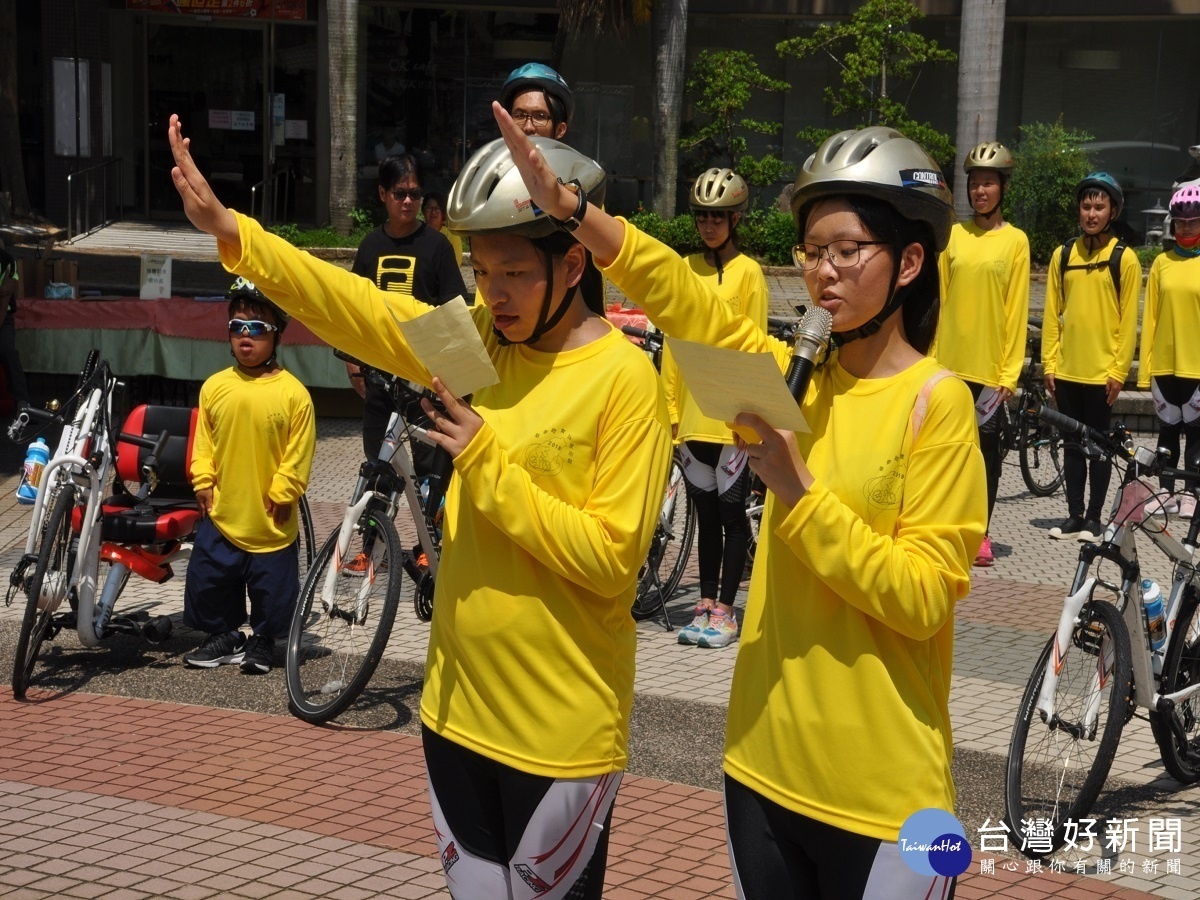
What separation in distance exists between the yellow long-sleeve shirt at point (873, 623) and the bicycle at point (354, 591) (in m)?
3.55

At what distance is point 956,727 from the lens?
6.37 meters

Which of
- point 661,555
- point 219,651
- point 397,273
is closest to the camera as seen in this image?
point 219,651

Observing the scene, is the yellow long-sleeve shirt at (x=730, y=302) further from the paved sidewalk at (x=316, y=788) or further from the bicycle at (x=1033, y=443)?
the bicycle at (x=1033, y=443)

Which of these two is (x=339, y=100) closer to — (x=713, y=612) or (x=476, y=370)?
(x=713, y=612)

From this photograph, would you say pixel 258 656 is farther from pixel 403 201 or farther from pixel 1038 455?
pixel 1038 455

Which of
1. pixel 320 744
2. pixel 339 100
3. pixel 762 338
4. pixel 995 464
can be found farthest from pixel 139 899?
pixel 339 100

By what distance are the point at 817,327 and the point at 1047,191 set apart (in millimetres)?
20829

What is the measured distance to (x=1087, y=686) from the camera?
17.5 feet

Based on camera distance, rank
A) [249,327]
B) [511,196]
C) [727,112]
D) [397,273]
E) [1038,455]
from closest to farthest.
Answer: [511,196] < [249,327] < [397,273] < [1038,455] < [727,112]

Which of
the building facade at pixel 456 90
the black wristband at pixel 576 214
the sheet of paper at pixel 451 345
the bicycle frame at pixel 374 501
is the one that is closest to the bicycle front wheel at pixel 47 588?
the bicycle frame at pixel 374 501

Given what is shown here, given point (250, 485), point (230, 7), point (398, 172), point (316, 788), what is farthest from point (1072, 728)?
Answer: point (230, 7)

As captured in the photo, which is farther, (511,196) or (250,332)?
(250,332)

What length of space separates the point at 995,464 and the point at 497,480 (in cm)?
700

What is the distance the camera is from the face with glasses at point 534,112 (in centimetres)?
566
